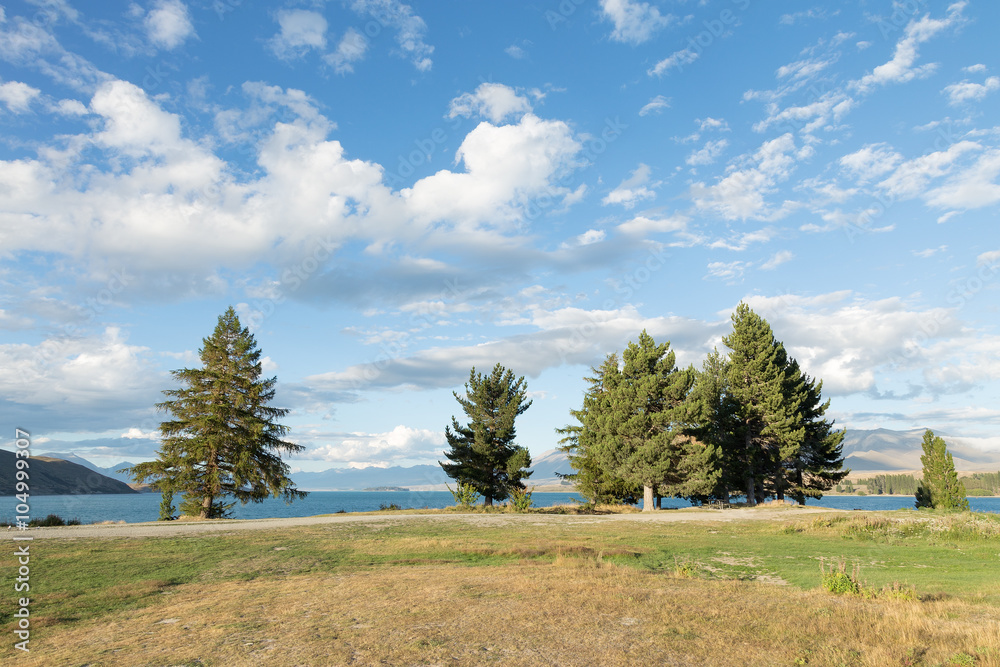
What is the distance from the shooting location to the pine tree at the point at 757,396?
A: 45.6 metres

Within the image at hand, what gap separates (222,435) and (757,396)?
4157 centimetres

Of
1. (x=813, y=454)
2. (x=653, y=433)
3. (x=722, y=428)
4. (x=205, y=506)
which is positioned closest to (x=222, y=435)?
(x=205, y=506)

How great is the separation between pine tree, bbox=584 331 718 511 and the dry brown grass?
28.8m

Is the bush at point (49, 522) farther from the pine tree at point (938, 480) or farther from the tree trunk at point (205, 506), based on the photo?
the pine tree at point (938, 480)

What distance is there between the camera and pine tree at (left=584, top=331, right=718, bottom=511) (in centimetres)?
3928

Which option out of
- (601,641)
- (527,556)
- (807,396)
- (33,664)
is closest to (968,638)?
(601,641)

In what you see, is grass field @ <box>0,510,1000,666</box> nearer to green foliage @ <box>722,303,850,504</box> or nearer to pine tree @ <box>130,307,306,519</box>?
pine tree @ <box>130,307,306,519</box>

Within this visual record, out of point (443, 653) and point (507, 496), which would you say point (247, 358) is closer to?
point (507, 496)

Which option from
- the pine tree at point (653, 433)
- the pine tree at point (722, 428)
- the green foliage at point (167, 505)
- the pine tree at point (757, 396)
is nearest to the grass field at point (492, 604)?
the green foliage at point (167, 505)

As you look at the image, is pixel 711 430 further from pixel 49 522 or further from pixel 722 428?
pixel 49 522

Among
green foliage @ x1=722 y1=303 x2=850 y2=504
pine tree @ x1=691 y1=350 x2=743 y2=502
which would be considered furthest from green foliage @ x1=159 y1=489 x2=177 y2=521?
green foliage @ x1=722 y1=303 x2=850 y2=504

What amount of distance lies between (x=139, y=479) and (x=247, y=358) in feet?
33.0

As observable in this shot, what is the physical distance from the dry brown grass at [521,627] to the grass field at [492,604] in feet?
0.14

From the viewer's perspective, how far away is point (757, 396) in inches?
1842
